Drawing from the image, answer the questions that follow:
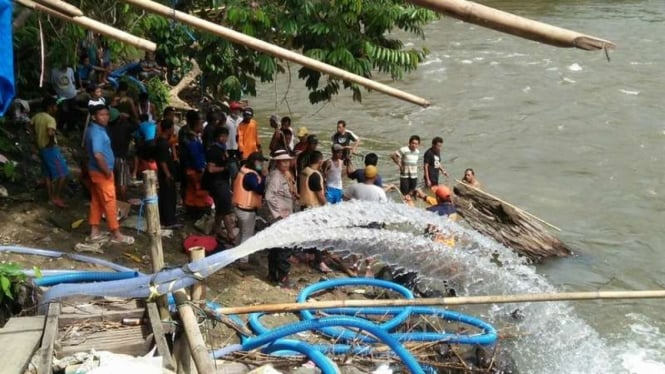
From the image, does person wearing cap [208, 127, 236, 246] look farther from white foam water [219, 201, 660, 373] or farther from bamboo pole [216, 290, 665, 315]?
bamboo pole [216, 290, 665, 315]

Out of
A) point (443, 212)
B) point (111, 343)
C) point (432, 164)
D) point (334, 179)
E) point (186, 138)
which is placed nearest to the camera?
point (111, 343)

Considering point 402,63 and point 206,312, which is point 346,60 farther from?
point 206,312

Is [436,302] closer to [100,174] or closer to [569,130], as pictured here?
[100,174]

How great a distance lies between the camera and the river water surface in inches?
444

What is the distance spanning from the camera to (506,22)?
9.13 feet

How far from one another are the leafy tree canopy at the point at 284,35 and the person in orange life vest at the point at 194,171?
777 millimetres

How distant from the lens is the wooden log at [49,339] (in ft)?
13.7

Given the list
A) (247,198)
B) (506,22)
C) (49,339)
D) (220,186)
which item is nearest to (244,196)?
(247,198)

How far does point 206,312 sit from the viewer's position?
488 cm

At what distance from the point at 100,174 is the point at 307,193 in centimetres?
256

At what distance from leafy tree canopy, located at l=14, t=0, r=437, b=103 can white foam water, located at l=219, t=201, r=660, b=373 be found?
1.87m

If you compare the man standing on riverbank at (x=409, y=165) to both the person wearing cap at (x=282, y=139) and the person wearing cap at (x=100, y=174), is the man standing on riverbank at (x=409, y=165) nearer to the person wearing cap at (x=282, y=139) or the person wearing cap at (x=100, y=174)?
the person wearing cap at (x=282, y=139)

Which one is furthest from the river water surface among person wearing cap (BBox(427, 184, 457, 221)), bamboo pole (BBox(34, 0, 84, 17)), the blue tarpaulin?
the blue tarpaulin

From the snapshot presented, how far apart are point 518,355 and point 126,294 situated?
4.56m
